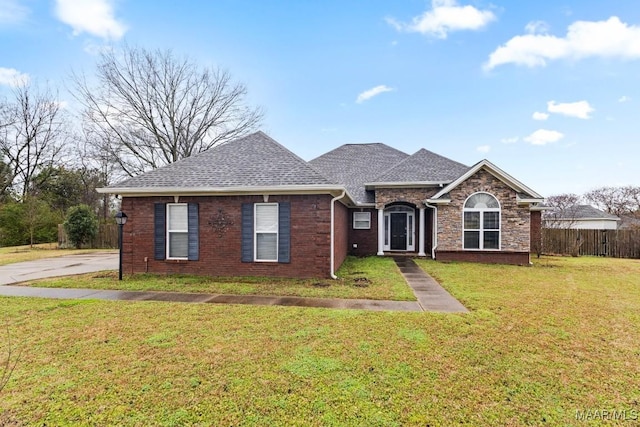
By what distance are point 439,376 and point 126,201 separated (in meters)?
10.2

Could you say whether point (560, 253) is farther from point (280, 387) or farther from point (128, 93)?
point (128, 93)

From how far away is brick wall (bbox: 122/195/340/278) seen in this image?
9.07 metres

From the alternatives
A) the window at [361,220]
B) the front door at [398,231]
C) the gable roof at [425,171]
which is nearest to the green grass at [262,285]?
the window at [361,220]

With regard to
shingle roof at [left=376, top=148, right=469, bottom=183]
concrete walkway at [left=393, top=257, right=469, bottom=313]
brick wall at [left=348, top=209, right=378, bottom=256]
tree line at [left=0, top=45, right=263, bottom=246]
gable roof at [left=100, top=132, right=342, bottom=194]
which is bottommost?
concrete walkway at [left=393, top=257, right=469, bottom=313]

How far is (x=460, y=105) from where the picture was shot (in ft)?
58.7

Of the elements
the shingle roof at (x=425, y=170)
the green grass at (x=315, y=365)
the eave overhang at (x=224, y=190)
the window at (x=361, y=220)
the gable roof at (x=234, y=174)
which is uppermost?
the shingle roof at (x=425, y=170)

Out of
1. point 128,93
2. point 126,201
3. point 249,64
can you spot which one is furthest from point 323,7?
point 128,93

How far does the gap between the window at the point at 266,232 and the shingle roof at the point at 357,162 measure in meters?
7.88

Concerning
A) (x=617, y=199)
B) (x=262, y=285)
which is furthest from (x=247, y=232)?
(x=617, y=199)

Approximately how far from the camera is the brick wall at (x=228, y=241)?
907 centimetres

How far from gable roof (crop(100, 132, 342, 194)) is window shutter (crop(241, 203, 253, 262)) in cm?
76

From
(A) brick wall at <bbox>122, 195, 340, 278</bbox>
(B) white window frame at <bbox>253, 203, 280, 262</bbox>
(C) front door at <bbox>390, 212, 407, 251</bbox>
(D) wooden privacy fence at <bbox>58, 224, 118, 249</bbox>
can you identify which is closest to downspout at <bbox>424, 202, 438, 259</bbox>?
(C) front door at <bbox>390, 212, 407, 251</bbox>

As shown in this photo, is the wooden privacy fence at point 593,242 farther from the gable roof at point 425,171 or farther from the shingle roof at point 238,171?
the shingle roof at point 238,171

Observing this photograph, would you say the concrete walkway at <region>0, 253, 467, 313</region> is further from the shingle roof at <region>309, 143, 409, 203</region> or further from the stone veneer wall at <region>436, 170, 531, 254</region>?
the shingle roof at <region>309, 143, 409, 203</region>
